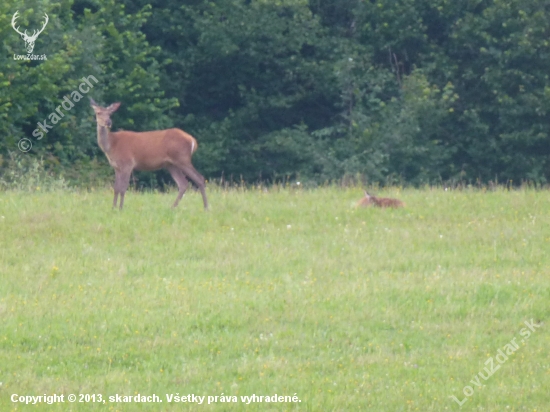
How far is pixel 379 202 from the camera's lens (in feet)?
45.8

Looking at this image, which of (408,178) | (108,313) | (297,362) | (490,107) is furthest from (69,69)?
(297,362)

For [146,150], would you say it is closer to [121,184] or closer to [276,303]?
[121,184]

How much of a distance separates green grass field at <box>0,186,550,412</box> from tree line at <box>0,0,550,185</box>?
453 inches

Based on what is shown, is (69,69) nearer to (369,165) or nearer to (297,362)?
(369,165)

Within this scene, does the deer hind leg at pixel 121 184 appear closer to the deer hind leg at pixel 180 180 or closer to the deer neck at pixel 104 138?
the deer neck at pixel 104 138

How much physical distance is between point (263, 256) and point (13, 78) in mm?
12458

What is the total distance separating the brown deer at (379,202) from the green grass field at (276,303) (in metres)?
0.23

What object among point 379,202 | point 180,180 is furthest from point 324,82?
point 379,202

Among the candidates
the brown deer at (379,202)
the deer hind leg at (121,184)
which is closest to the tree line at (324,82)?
the deer hind leg at (121,184)

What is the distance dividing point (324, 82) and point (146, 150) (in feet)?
49.3

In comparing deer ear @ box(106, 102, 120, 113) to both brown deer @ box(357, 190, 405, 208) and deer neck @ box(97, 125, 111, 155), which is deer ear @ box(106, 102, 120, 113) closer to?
deer neck @ box(97, 125, 111, 155)

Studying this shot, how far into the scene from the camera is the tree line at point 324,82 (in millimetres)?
25672

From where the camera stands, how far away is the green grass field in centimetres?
729

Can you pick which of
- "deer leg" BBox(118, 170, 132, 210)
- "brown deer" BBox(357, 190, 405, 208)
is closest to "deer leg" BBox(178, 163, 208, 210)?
"deer leg" BBox(118, 170, 132, 210)
